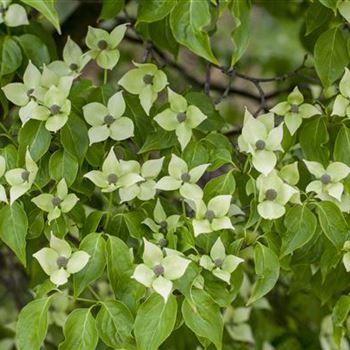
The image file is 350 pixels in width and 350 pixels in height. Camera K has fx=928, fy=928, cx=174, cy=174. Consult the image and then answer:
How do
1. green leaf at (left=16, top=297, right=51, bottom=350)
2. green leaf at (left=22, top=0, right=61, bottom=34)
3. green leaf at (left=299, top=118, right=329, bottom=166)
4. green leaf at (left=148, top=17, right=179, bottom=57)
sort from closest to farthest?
green leaf at (left=22, top=0, right=61, bottom=34) < green leaf at (left=16, top=297, right=51, bottom=350) < green leaf at (left=299, top=118, right=329, bottom=166) < green leaf at (left=148, top=17, right=179, bottom=57)

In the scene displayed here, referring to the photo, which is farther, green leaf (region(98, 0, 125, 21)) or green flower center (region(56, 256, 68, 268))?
green leaf (region(98, 0, 125, 21))

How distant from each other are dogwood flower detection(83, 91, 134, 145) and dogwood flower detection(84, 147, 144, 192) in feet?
0.15

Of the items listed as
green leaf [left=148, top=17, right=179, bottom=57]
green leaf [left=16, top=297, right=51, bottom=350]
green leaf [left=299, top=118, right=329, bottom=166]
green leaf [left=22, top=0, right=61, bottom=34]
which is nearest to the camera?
green leaf [left=22, top=0, right=61, bottom=34]

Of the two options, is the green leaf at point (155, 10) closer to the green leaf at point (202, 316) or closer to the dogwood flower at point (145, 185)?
the dogwood flower at point (145, 185)

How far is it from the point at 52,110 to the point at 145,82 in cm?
15

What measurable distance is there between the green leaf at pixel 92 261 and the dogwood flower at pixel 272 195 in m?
0.19

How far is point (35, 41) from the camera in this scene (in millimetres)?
1284

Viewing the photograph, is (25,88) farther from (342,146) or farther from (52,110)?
(342,146)

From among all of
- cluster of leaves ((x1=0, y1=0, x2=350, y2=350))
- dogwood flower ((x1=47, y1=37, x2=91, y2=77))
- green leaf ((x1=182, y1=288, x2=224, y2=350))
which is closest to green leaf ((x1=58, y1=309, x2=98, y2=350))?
cluster of leaves ((x1=0, y1=0, x2=350, y2=350))

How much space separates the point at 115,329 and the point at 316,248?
0.29m

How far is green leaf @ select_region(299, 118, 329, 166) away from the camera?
118cm

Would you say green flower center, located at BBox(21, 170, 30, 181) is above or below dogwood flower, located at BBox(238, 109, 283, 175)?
below

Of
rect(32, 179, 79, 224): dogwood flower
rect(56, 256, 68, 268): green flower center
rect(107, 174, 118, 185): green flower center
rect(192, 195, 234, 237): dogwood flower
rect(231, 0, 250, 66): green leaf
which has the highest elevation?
rect(231, 0, 250, 66): green leaf

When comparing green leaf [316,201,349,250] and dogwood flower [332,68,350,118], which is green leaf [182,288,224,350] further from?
dogwood flower [332,68,350,118]
